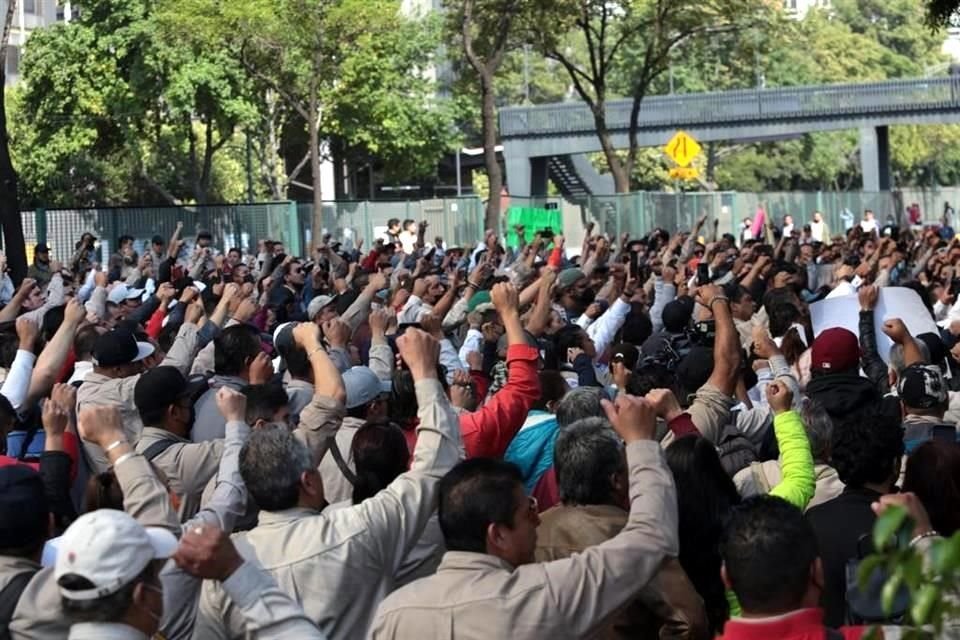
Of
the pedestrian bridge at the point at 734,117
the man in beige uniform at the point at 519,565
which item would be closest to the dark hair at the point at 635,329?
the man in beige uniform at the point at 519,565

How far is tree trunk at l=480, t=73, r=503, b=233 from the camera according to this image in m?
35.8

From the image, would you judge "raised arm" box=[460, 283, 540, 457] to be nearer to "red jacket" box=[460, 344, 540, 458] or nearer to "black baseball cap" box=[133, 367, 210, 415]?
"red jacket" box=[460, 344, 540, 458]

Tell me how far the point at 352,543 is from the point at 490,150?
3153 cm

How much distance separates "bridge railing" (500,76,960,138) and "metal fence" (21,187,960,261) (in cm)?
318

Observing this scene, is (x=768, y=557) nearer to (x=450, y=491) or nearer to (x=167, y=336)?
(x=450, y=491)

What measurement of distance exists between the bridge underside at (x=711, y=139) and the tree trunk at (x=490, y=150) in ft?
56.6

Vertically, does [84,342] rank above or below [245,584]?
above

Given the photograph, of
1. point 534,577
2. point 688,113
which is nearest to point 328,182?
point 688,113

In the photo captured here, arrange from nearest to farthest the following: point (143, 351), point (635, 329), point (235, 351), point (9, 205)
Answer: point (235, 351)
point (143, 351)
point (635, 329)
point (9, 205)

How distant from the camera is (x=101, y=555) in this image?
4164 millimetres

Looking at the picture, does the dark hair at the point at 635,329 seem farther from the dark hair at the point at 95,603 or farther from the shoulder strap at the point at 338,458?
the dark hair at the point at 95,603

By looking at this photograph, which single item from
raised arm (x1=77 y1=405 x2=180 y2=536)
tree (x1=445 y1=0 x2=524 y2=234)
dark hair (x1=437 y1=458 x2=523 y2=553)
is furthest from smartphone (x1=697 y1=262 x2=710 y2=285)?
tree (x1=445 y1=0 x2=524 y2=234)

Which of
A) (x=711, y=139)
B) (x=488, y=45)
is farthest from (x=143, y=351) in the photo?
(x=711, y=139)

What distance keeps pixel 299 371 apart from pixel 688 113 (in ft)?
161
